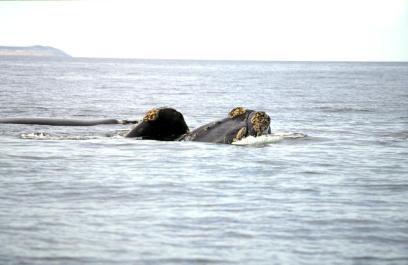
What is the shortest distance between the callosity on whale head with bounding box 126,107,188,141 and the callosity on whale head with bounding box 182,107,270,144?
62 centimetres

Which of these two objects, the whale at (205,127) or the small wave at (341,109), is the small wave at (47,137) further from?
the small wave at (341,109)

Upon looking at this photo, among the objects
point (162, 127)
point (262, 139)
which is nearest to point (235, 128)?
point (262, 139)

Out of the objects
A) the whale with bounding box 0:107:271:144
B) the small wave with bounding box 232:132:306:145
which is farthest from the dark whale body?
the small wave with bounding box 232:132:306:145

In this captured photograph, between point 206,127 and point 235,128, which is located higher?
point 235,128

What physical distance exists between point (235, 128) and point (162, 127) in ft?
8.84

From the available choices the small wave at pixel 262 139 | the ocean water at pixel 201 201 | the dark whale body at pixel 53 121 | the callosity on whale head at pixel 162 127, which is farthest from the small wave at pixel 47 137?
the small wave at pixel 262 139

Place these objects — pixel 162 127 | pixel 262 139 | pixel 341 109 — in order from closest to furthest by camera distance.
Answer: pixel 262 139 < pixel 162 127 < pixel 341 109

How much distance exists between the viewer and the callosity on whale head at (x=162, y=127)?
2553 centimetres

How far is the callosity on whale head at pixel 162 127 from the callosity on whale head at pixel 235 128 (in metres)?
0.62

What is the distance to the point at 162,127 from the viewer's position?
2586 centimetres

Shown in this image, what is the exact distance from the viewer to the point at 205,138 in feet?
81.1

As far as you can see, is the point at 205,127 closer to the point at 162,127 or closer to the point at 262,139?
the point at 162,127

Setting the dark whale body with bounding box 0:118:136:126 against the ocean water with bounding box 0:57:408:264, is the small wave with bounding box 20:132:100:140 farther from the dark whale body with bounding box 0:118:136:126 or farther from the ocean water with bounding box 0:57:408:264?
the dark whale body with bounding box 0:118:136:126

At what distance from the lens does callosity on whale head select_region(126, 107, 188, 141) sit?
83.8 feet
